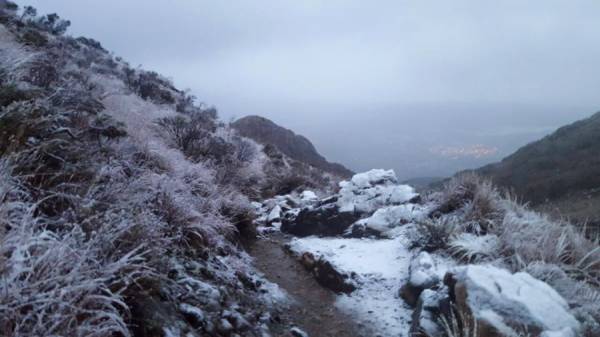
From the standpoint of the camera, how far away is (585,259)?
4469mm

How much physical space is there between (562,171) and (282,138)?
1763 centimetres

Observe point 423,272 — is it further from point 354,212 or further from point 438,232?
point 354,212

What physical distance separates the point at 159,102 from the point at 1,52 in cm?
901

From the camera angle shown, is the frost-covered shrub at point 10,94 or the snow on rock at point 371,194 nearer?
the frost-covered shrub at point 10,94

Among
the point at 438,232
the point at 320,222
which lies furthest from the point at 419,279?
the point at 320,222

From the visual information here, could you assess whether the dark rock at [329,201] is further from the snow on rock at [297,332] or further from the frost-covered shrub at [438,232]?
the snow on rock at [297,332]

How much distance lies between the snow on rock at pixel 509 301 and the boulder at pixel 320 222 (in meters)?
3.33

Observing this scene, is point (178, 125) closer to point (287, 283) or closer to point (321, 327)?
point (287, 283)

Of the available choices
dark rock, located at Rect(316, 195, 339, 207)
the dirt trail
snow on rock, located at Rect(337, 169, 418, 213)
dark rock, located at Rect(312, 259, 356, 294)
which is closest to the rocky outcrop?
the dirt trail

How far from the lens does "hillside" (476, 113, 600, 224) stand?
19.3 m

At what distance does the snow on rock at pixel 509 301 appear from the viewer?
9.87 feet

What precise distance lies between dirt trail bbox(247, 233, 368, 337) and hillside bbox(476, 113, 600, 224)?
1354cm

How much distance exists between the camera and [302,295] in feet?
15.4

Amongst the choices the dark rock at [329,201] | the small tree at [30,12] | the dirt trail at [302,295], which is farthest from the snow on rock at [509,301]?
the small tree at [30,12]
